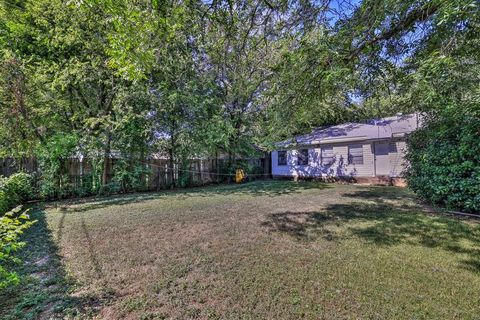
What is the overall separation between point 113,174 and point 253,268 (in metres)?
8.66

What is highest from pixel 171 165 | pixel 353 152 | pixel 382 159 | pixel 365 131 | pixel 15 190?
pixel 365 131

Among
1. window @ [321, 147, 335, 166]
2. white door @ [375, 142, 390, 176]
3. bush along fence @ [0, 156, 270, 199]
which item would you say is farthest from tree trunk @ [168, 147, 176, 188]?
white door @ [375, 142, 390, 176]

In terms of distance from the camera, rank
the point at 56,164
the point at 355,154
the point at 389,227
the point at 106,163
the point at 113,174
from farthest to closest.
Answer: the point at 355,154 < the point at 113,174 < the point at 106,163 < the point at 56,164 < the point at 389,227

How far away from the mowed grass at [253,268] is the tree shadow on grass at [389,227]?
0.07 ft

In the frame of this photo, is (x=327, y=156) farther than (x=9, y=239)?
Yes

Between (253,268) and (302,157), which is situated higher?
(302,157)

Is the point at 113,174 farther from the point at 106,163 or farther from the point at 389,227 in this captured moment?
the point at 389,227

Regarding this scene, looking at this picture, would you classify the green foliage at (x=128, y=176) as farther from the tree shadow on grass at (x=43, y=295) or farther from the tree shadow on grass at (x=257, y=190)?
the tree shadow on grass at (x=43, y=295)

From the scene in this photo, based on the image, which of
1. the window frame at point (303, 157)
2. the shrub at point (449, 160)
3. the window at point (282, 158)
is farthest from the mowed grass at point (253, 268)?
the window at point (282, 158)

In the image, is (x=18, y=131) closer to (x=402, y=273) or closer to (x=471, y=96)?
(x=402, y=273)

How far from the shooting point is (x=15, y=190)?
7.07m

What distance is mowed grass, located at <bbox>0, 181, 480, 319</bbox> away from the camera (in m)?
2.30

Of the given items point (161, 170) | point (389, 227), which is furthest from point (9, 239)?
point (161, 170)

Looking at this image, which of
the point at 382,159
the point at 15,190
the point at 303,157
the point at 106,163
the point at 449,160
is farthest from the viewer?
the point at 303,157
